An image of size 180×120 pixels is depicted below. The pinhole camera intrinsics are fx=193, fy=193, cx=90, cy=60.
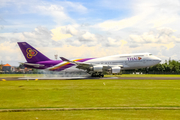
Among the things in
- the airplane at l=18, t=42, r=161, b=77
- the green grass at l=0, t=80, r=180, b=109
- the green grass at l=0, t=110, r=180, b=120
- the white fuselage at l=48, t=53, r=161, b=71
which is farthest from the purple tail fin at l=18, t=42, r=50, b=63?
the green grass at l=0, t=110, r=180, b=120

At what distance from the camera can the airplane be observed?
155ft

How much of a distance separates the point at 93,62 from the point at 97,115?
3970 centimetres

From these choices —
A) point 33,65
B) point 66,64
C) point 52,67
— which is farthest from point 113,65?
point 33,65

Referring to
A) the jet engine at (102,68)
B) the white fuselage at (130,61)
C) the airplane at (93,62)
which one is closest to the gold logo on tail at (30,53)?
the airplane at (93,62)

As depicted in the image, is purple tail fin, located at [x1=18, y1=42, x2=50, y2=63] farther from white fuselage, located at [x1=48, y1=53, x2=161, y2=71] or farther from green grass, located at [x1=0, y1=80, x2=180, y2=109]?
green grass, located at [x1=0, y1=80, x2=180, y2=109]

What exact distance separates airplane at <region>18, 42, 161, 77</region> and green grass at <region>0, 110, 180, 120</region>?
34.8 meters

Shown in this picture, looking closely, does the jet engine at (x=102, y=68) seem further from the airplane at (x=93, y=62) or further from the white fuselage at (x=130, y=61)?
the white fuselage at (x=130, y=61)

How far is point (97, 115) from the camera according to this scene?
9898 millimetres

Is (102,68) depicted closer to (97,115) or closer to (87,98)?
(87,98)

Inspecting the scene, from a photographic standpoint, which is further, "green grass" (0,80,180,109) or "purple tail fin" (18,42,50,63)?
"purple tail fin" (18,42,50,63)

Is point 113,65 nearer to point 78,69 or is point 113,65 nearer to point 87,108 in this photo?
point 78,69

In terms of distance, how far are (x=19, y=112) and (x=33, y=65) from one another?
39.3m

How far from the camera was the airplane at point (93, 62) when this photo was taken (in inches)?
1858

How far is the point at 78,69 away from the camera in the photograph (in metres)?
49.2
